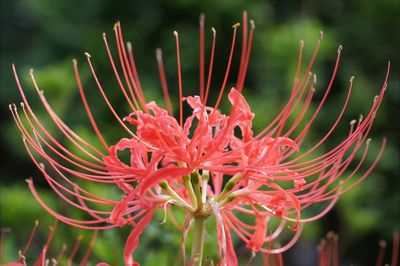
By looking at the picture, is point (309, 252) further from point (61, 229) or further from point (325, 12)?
point (61, 229)

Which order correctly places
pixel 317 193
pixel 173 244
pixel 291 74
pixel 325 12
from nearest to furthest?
pixel 317 193 → pixel 173 244 → pixel 291 74 → pixel 325 12

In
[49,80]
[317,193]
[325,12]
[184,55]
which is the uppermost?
[325,12]

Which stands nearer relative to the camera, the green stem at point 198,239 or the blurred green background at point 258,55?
the green stem at point 198,239

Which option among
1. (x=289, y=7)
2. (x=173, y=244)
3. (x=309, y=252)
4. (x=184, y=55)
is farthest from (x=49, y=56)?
(x=173, y=244)

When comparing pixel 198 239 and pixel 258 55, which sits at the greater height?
pixel 258 55

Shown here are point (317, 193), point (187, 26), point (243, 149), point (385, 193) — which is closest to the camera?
point (243, 149)

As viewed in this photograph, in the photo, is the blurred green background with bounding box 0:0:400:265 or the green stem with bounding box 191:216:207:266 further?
the blurred green background with bounding box 0:0:400:265

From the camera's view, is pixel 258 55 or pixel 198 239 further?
pixel 258 55

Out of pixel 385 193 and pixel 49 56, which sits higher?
pixel 49 56
